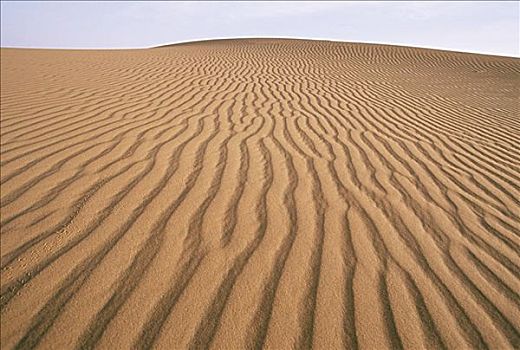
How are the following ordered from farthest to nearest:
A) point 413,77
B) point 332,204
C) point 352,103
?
point 413,77 → point 352,103 → point 332,204

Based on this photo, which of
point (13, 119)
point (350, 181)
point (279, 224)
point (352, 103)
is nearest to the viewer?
point (279, 224)

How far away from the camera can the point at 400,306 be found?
5.52ft

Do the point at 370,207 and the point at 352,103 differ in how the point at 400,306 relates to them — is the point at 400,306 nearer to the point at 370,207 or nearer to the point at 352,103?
the point at 370,207

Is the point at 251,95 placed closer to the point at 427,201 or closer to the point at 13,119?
the point at 13,119

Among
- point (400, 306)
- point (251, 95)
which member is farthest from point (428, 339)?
point (251, 95)

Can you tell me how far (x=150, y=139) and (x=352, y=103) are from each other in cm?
386

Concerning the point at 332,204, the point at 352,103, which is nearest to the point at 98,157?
the point at 332,204

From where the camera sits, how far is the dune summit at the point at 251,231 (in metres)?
1.54

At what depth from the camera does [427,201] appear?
2.64m

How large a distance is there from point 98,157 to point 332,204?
6.94 feet

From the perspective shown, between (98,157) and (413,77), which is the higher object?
(98,157)

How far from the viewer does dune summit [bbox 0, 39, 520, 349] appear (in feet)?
5.06

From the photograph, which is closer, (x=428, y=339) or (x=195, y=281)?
(x=428, y=339)

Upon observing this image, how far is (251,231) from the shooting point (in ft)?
7.04
